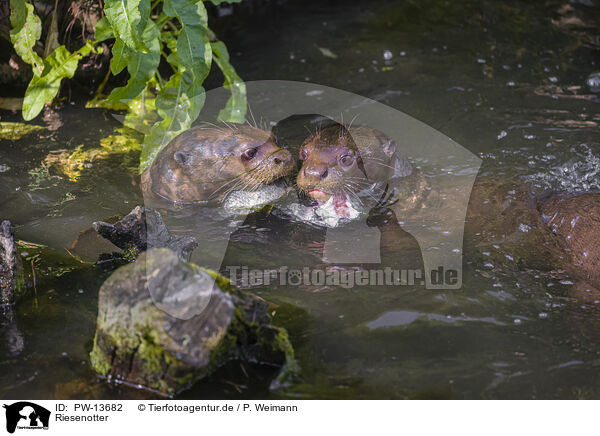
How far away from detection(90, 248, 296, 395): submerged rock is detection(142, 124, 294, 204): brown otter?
4.71ft

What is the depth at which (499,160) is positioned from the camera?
15.3 ft

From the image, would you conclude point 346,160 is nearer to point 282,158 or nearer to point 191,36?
point 282,158

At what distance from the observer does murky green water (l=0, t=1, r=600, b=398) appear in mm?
2621

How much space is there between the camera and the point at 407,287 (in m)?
3.28

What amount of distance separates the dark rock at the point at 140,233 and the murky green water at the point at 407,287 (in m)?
0.21

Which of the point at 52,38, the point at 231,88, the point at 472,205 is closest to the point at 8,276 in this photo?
the point at 231,88

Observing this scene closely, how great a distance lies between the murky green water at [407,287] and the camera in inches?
103

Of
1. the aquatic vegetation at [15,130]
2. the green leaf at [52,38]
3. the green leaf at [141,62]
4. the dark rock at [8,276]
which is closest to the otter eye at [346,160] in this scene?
the green leaf at [141,62]

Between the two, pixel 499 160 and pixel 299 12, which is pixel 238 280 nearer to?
pixel 499 160

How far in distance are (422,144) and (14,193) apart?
2.91m

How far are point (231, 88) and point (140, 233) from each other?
161 centimetres

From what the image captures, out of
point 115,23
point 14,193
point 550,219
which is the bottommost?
point 14,193
